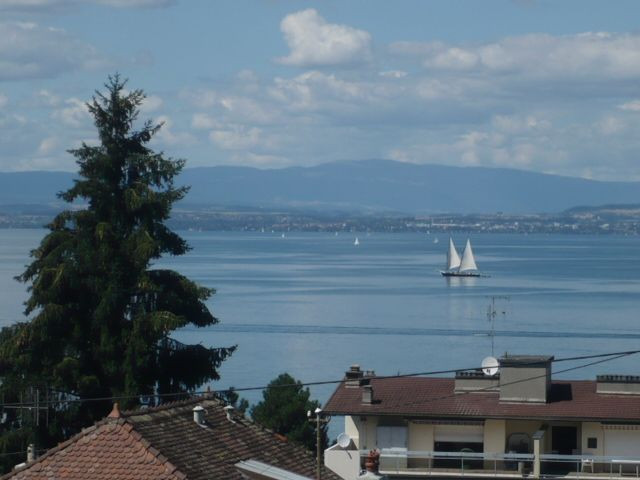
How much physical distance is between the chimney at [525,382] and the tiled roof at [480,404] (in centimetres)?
15

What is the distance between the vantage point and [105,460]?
14.6m

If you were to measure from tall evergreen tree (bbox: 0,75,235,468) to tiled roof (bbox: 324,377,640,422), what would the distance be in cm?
298

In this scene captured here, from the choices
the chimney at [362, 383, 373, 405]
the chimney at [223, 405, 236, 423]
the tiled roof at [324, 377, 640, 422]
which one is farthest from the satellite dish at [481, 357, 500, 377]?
the chimney at [223, 405, 236, 423]

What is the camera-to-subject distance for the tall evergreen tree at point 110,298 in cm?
2577

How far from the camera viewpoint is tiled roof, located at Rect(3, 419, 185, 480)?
563 inches

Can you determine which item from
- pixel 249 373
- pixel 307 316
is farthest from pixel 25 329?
pixel 307 316

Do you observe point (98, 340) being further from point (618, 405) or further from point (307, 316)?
point (307, 316)

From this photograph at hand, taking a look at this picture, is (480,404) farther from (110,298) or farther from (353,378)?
(110,298)

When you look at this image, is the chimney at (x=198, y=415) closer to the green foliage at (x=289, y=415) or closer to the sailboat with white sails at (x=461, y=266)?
the green foliage at (x=289, y=415)

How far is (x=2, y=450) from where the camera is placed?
25781mm

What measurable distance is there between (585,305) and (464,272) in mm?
55969

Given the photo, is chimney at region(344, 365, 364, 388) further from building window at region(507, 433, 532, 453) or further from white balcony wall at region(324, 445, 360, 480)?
white balcony wall at region(324, 445, 360, 480)

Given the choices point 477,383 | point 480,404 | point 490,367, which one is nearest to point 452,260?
point 477,383

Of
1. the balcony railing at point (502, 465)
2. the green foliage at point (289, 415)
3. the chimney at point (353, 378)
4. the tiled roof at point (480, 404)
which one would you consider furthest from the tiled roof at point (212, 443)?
the green foliage at point (289, 415)
